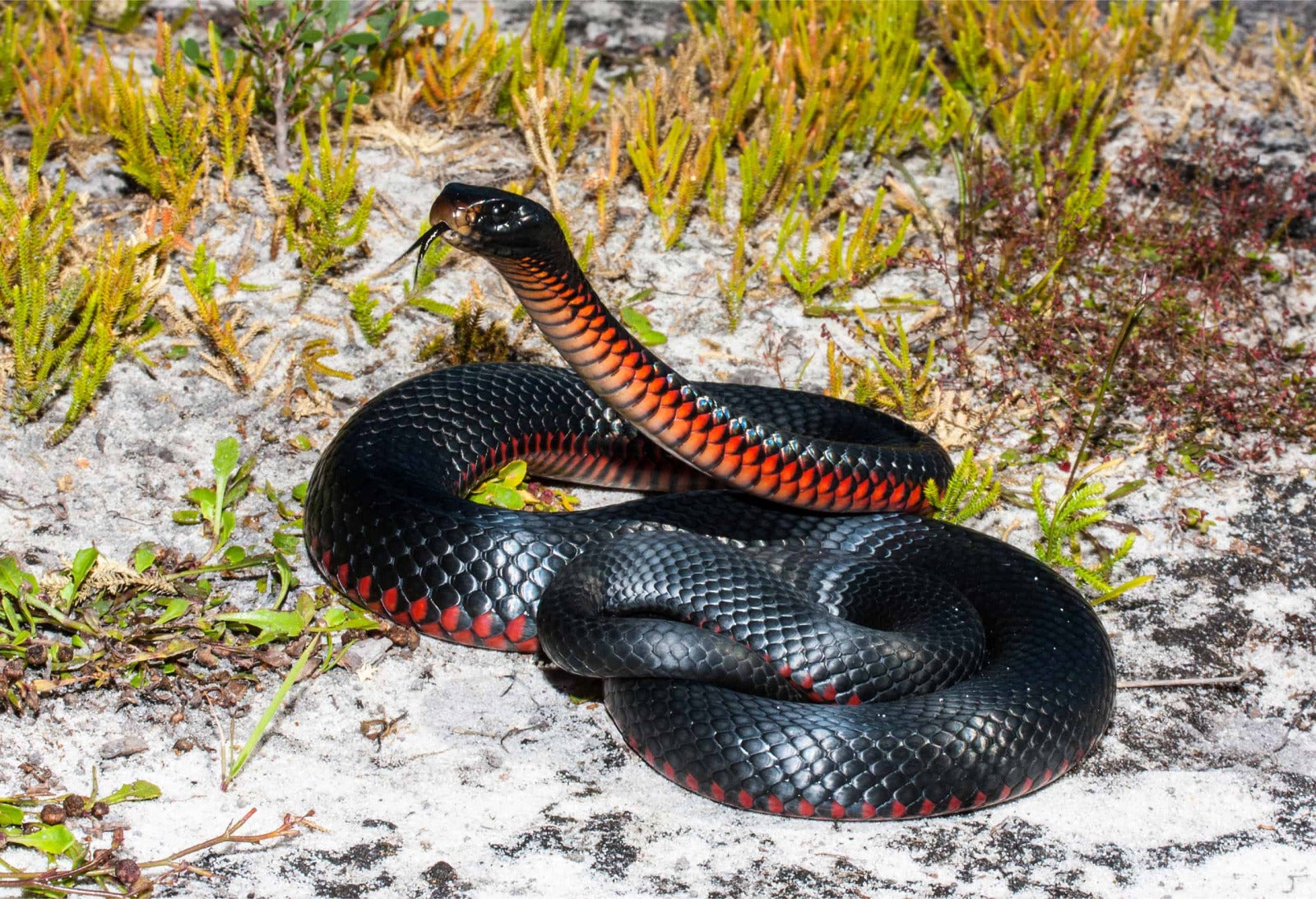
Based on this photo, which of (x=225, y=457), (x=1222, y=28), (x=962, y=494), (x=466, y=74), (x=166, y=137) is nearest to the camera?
(x=225, y=457)

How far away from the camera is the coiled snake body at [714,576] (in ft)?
10.1

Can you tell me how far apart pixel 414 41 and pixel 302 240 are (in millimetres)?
1768

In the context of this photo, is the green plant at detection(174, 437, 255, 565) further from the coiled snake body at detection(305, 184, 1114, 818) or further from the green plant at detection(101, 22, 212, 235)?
the green plant at detection(101, 22, 212, 235)

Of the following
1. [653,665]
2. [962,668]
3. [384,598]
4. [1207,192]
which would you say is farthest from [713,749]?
[1207,192]

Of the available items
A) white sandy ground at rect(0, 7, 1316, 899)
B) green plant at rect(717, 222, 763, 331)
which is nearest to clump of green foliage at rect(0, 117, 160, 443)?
white sandy ground at rect(0, 7, 1316, 899)

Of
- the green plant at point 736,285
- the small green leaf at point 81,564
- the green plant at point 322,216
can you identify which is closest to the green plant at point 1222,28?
the green plant at point 736,285

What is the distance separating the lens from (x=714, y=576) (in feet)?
11.9

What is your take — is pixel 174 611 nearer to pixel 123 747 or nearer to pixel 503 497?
pixel 123 747

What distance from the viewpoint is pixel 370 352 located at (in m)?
5.03

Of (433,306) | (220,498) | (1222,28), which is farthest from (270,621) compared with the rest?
(1222,28)

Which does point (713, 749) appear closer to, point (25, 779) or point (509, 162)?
point (25, 779)

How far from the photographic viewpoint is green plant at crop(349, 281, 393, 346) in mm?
4855

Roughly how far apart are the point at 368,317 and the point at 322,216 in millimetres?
530

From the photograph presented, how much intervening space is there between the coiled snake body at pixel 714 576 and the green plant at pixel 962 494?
0.08m
